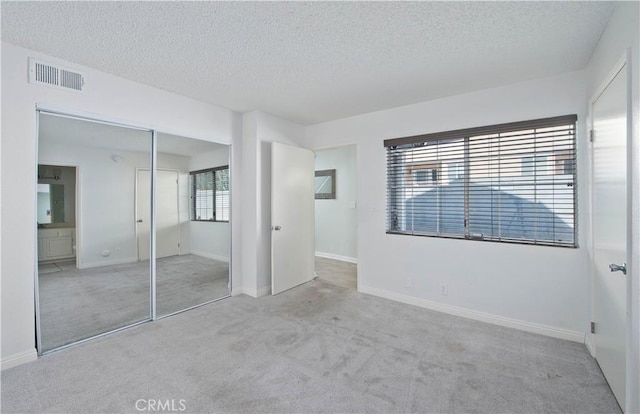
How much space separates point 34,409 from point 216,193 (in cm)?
243

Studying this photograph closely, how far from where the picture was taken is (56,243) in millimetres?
2469

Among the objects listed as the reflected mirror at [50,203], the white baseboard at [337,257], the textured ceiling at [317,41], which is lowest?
the white baseboard at [337,257]

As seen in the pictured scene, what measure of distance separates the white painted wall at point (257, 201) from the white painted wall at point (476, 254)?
1085 mm

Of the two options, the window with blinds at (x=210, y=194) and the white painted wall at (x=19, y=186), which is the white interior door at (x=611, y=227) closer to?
the window with blinds at (x=210, y=194)

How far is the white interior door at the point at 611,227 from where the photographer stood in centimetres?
166

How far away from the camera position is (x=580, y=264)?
2.48m

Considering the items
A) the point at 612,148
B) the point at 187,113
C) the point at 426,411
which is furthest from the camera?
the point at 187,113

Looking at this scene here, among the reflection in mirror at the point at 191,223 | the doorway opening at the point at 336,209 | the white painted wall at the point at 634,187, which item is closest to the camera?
the white painted wall at the point at 634,187

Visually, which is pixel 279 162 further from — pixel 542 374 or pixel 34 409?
pixel 542 374

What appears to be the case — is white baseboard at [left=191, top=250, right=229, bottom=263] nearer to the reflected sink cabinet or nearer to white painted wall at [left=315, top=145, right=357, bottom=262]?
the reflected sink cabinet

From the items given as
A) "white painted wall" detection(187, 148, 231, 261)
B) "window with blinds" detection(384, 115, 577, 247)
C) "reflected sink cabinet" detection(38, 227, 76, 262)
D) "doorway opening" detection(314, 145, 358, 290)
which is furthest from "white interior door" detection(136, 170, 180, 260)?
"doorway opening" detection(314, 145, 358, 290)

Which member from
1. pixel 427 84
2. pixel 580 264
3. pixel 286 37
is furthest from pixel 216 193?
pixel 580 264

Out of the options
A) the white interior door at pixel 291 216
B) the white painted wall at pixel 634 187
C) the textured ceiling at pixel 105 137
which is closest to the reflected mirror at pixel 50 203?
the textured ceiling at pixel 105 137

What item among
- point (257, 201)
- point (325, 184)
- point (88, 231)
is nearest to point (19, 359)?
point (88, 231)
